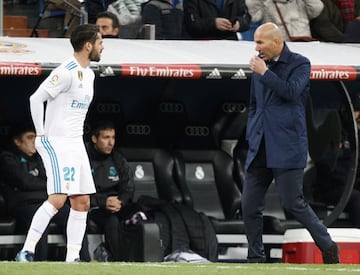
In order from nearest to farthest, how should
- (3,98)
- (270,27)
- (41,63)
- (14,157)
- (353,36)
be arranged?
(270,27) < (41,63) < (14,157) < (3,98) < (353,36)

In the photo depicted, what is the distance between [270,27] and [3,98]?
13.6ft

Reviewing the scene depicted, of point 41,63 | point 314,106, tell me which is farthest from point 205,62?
point 314,106

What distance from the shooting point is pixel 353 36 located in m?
16.3

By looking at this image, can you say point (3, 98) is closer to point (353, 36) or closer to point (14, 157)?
point (14, 157)

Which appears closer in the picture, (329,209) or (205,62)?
(205,62)

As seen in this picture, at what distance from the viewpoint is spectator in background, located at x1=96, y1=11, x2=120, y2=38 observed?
14.8m

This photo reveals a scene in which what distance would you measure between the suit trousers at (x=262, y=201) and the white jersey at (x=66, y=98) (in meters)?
1.44

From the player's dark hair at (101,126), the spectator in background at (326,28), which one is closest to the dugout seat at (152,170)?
the player's dark hair at (101,126)

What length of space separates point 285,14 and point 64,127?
15.6 feet

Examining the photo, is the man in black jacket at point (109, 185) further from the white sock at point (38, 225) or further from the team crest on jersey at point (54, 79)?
the team crest on jersey at point (54, 79)

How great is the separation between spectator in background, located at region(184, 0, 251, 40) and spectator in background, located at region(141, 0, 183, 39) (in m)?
0.14

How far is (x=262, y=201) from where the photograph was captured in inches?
471

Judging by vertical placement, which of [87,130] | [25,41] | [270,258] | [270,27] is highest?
[270,27]

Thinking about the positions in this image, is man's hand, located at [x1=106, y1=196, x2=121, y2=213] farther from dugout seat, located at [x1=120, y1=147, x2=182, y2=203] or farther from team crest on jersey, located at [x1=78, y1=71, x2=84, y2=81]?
team crest on jersey, located at [x1=78, y1=71, x2=84, y2=81]
